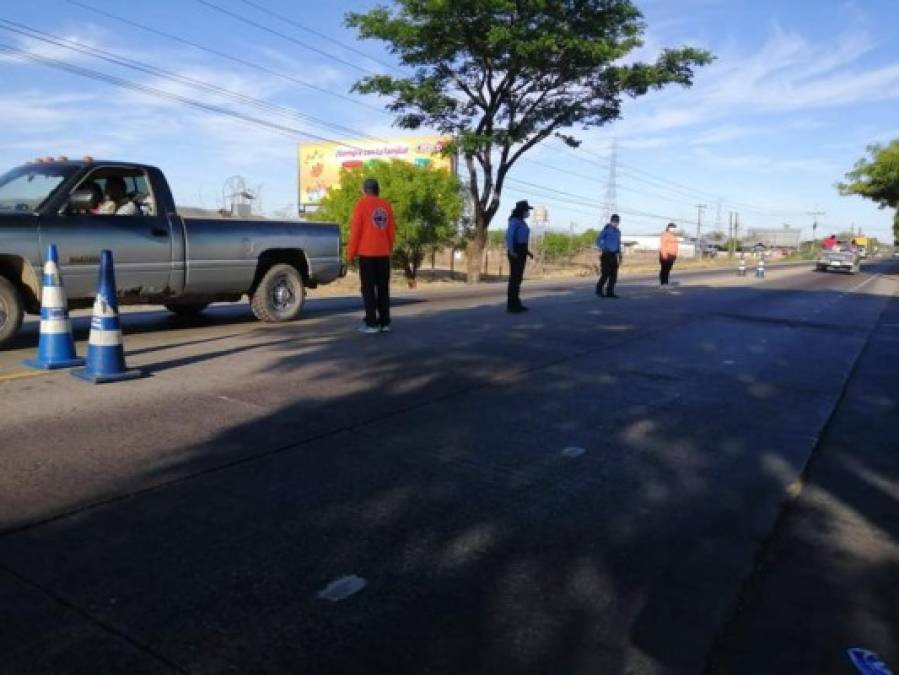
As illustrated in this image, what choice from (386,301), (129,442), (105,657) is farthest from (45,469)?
(386,301)

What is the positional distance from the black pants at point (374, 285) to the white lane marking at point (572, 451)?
16.4 feet

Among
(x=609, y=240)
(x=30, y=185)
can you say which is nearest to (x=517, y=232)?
(x=609, y=240)

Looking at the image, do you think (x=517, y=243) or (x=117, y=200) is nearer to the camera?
(x=117, y=200)

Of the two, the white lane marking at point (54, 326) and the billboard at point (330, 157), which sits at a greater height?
the billboard at point (330, 157)

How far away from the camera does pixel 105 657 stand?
2363 millimetres

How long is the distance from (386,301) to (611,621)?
7101 mm

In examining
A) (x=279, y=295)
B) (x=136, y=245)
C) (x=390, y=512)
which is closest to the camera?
(x=390, y=512)

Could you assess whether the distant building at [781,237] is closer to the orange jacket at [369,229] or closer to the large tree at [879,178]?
the large tree at [879,178]

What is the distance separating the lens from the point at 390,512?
3.62m

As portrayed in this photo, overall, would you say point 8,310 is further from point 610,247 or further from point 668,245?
point 668,245

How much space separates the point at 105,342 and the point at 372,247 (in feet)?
13.1

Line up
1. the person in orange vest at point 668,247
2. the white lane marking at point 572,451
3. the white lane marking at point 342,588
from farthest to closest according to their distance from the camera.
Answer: the person in orange vest at point 668,247 → the white lane marking at point 572,451 → the white lane marking at point 342,588

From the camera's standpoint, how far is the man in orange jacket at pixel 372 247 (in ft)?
31.0

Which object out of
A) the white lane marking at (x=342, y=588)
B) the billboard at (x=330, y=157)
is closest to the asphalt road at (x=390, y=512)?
the white lane marking at (x=342, y=588)
